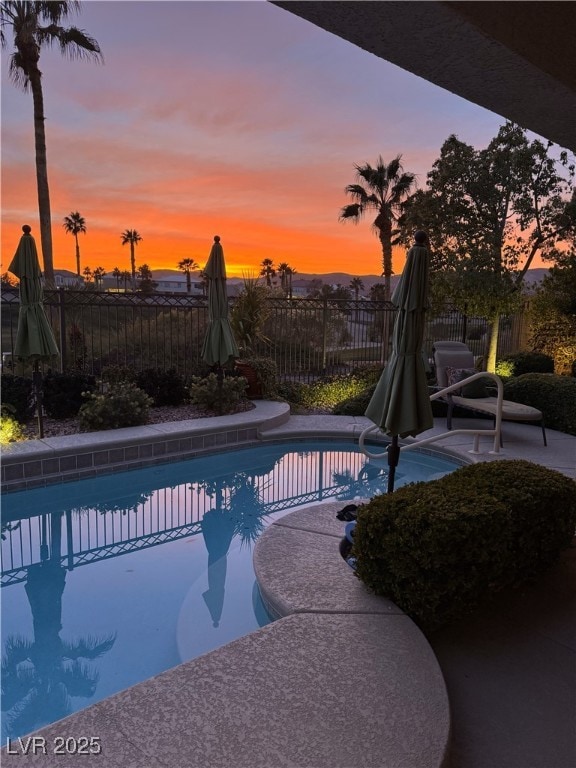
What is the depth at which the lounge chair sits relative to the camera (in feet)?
22.7

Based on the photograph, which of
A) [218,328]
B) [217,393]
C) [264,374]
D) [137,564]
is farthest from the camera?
[264,374]

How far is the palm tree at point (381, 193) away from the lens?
2061 cm

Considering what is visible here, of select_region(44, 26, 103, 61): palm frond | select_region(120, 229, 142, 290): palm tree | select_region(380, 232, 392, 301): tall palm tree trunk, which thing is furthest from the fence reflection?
select_region(120, 229, 142, 290): palm tree

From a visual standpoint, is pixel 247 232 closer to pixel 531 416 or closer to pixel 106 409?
pixel 106 409

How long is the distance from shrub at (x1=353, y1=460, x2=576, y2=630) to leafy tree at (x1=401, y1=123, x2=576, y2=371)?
9198mm

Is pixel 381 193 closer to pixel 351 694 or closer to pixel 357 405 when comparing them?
pixel 357 405

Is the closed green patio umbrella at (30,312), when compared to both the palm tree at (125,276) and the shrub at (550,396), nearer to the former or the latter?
the shrub at (550,396)

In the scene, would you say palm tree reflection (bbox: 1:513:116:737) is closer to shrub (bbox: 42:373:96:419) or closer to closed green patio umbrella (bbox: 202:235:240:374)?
shrub (bbox: 42:373:96:419)

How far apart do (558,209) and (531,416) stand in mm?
7258

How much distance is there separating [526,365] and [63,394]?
393 inches

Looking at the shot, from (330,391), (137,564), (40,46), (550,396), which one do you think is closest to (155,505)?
(137,564)

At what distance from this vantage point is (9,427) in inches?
267

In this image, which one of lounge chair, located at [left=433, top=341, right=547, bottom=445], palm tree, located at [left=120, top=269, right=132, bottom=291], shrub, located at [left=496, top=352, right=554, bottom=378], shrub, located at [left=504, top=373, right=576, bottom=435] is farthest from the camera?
palm tree, located at [left=120, top=269, right=132, bottom=291]

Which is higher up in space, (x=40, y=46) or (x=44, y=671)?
(x=40, y=46)
